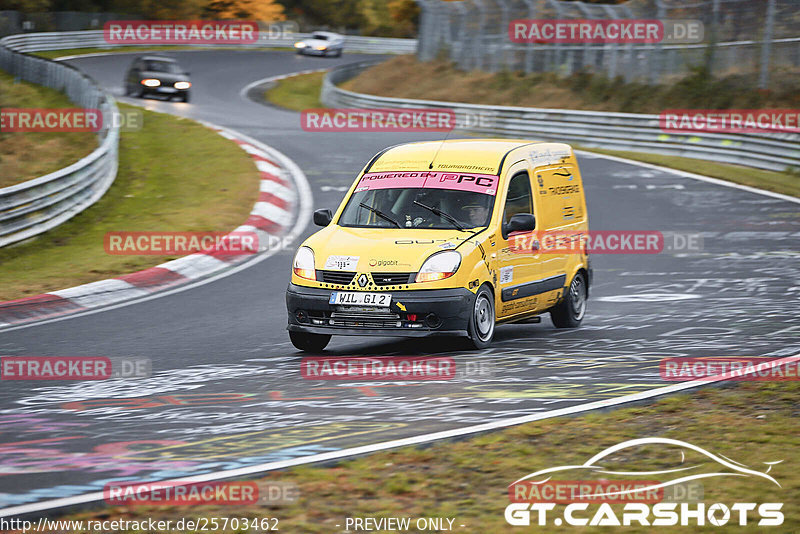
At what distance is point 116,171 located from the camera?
2145cm

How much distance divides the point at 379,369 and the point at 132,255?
7.21 metres

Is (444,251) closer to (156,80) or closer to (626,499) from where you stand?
(626,499)

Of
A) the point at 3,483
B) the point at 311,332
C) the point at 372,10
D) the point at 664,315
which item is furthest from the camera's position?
the point at 372,10

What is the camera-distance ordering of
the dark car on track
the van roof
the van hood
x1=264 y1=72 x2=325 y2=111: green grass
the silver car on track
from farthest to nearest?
the silver car on track
x1=264 y1=72 x2=325 y2=111: green grass
the dark car on track
the van roof
the van hood

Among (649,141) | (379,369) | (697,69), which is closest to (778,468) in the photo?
(379,369)

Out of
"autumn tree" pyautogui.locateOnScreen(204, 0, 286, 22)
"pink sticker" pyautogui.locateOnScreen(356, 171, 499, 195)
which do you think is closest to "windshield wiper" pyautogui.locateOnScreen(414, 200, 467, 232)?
"pink sticker" pyautogui.locateOnScreen(356, 171, 499, 195)

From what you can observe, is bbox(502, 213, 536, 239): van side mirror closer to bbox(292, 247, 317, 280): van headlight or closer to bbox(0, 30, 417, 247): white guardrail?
bbox(292, 247, 317, 280): van headlight

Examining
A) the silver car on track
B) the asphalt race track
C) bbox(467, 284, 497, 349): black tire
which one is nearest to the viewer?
the asphalt race track

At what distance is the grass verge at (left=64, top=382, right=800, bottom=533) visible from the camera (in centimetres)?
512

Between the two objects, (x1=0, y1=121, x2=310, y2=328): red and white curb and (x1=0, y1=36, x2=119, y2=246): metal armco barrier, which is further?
(x1=0, y1=36, x2=119, y2=246): metal armco barrier

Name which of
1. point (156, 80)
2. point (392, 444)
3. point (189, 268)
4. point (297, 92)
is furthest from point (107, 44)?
point (392, 444)

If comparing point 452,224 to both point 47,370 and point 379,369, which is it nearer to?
point 379,369

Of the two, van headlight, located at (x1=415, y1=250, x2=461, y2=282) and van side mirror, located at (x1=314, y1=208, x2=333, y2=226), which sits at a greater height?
van side mirror, located at (x1=314, y1=208, x2=333, y2=226)

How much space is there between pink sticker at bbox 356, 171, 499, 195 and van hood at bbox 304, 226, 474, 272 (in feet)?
2.10
